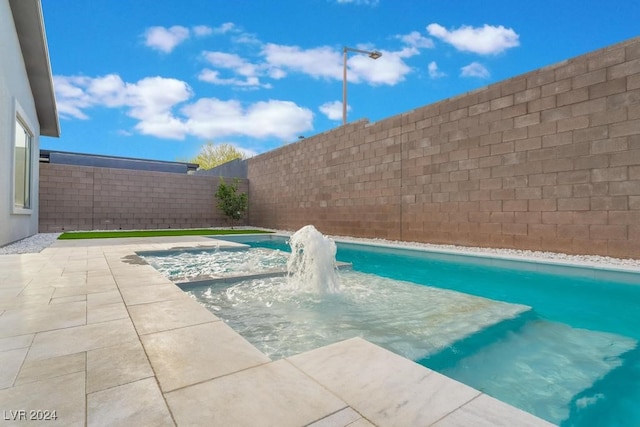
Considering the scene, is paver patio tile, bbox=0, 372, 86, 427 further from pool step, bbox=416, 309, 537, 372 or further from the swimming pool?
pool step, bbox=416, 309, 537, 372

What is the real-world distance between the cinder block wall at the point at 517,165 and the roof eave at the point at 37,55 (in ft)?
25.2

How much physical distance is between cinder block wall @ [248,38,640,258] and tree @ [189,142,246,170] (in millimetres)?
25294

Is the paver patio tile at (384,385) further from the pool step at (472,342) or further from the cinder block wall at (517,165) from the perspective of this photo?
the cinder block wall at (517,165)

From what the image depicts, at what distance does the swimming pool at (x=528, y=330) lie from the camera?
167 centimetres

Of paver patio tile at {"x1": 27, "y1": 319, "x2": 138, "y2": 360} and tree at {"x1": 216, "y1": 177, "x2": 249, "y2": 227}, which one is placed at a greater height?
tree at {"x1": 216, "y1": 177, "x2": 249, "y2": 227}

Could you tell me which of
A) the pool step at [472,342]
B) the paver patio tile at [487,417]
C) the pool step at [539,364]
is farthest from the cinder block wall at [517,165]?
the paver patio tile at [487,417]

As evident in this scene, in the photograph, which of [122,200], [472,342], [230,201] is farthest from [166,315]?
[122,200]

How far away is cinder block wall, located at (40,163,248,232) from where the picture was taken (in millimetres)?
11469

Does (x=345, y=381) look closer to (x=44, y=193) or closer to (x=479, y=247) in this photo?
(x=479, y=247)

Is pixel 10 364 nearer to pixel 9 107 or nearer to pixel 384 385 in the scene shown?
pixel 384 385

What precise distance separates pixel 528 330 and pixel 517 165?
436cm

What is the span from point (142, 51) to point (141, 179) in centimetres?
575

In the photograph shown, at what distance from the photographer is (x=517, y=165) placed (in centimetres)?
600

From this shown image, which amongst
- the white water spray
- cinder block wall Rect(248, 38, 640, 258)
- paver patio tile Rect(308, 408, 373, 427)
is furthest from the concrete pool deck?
cinder block wall Rect(248, 38, 640, 258)
